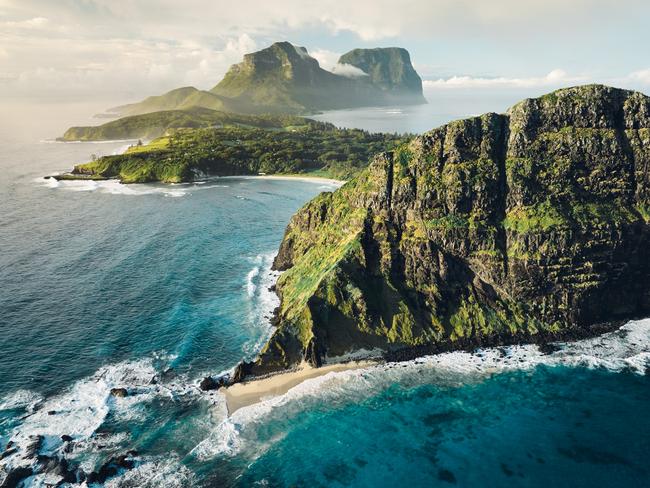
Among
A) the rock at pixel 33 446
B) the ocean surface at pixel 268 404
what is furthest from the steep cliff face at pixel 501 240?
the rock at pixel 33 446

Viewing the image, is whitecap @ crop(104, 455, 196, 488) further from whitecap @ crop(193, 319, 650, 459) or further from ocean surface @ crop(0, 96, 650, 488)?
whitecap @ crop(193, 319, 650, 459)

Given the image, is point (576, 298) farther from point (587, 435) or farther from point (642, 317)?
point (587, 435)

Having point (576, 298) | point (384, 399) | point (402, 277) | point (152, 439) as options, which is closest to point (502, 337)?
point (576, 298)

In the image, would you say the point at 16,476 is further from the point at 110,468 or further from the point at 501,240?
the point at 501,240

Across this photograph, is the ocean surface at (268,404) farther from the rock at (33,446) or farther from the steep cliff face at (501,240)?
the steep cliff face at (501,240)

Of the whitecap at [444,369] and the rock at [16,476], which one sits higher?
the whitecap at [444,369]

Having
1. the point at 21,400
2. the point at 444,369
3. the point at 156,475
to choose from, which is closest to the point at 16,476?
the point at 21,400

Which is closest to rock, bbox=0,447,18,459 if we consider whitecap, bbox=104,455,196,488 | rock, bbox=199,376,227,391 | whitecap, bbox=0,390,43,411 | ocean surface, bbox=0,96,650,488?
ocean surface, bbox=0,96,650,488
